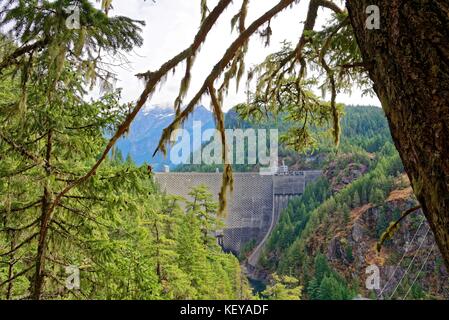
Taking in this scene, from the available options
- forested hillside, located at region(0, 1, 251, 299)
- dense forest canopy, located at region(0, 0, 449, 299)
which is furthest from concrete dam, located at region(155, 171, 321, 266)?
forested hillside, located at region(0, 1, 251, 299)

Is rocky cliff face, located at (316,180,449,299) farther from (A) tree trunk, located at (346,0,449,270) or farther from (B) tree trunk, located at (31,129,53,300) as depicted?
(A) tree trunk, located at (346,0,449,270)

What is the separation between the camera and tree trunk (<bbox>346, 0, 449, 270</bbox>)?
802 mm

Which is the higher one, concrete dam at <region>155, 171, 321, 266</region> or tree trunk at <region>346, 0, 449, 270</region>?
tree trunk at <region>346, 0, 449, 270</region>

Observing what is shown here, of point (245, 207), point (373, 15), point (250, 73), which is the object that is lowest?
point (245, 207)

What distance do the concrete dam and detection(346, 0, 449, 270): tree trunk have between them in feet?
142

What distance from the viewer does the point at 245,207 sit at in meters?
50.1

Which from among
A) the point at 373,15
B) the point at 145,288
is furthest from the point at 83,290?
the point at 373,15

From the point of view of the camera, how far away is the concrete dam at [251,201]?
149 feet

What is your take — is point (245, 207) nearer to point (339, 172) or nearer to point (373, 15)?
point (339, 172)

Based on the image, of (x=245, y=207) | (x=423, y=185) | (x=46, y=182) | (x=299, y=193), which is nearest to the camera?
(x=423, y=185)

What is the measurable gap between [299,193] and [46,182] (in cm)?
5638

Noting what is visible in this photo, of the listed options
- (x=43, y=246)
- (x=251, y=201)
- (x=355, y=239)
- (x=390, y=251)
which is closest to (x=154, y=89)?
(x=43, y=246)

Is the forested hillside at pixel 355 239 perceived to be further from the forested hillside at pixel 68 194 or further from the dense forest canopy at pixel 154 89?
the dense forest canopy at pixel 154 89
